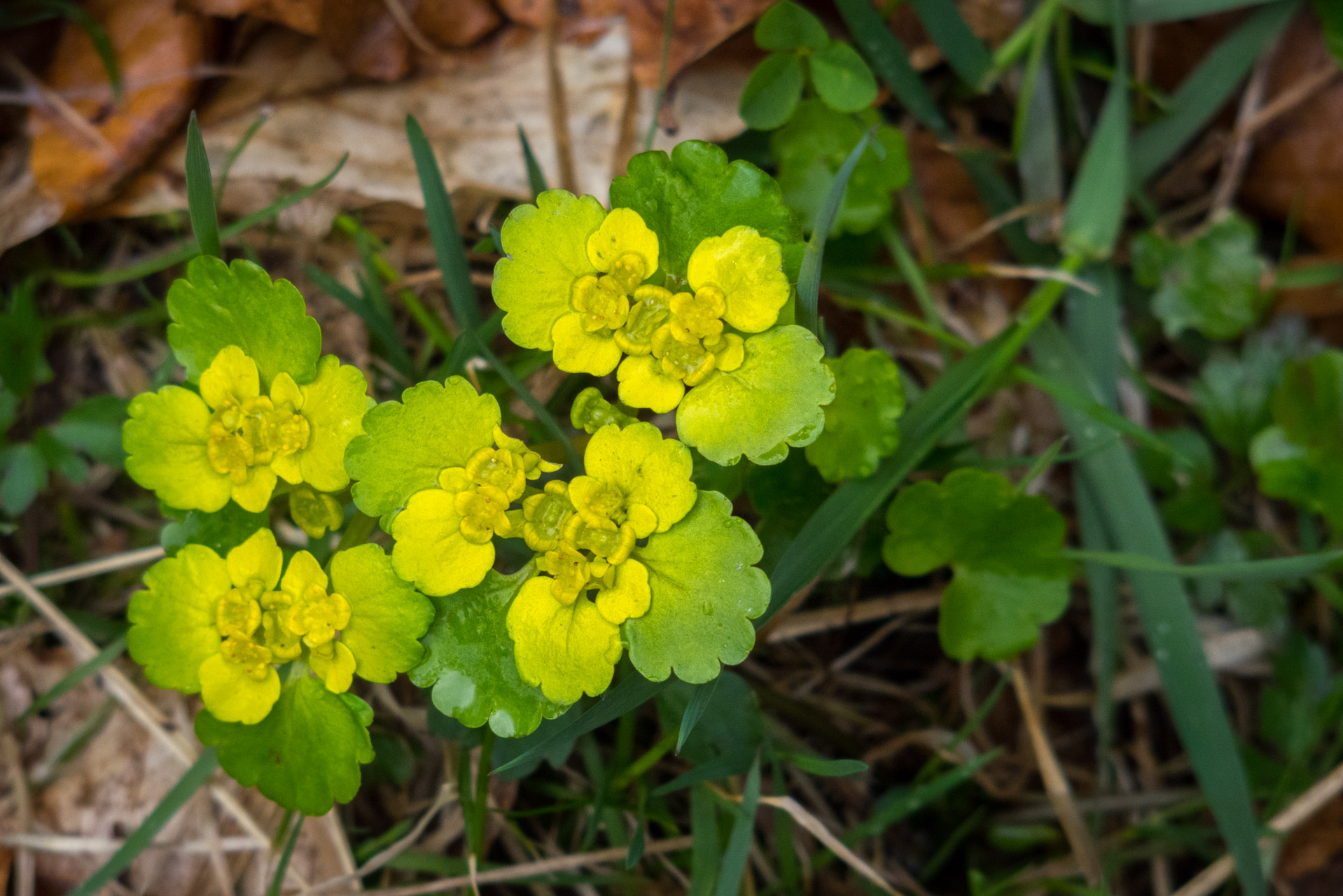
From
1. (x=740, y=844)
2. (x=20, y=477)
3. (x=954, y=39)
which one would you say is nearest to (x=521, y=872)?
(x=740, y=844)

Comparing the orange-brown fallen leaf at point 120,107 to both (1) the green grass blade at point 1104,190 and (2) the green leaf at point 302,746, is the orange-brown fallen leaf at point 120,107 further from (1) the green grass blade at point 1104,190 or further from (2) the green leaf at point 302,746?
(1) the green grass blade at point 1104,190

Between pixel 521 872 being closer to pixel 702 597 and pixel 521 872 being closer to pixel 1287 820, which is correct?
pixel 702 597

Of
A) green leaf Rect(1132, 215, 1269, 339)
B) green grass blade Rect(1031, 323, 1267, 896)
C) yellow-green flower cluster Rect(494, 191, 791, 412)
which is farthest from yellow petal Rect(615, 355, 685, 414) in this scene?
green leaf Rect(1132, 215, 1269, 339)

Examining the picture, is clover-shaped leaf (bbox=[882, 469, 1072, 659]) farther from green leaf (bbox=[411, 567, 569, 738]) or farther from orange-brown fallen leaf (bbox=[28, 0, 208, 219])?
orange-brown fallen leaf (bbox=[28, 0, 208, 219])

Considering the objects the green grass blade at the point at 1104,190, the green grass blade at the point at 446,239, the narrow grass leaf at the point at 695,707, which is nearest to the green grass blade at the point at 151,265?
the green grass blade at the point at 446,239

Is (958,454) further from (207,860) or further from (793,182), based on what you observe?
(207,860)
